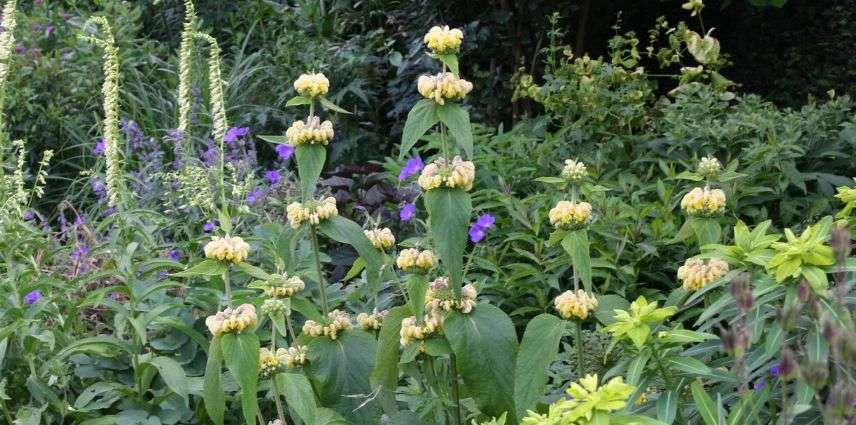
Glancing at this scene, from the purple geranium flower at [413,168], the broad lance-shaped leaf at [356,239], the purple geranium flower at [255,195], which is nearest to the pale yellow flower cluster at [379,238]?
the broad lance-shaped leaf at [356,239]

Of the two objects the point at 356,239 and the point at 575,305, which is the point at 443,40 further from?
the point at 575,305

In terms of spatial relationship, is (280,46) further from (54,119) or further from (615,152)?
(615,152)

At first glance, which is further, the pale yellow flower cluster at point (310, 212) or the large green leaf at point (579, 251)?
the pale yellow flower cluster at point (310, 212)

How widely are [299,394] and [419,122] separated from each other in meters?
0.58

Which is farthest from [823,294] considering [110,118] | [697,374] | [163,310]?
[110,118]

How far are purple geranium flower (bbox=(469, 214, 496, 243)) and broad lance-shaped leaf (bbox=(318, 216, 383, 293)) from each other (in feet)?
5.49

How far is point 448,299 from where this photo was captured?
2.17 metres

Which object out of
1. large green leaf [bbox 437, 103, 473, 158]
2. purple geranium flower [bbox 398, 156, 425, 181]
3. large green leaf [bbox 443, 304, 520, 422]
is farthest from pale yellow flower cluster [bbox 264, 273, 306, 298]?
purple geranium flower [bbox 398, 156, 425, 181]

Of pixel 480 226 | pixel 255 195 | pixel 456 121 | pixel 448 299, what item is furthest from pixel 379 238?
pixel 255 195

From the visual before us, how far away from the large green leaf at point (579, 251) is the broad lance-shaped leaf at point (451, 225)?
21 cm

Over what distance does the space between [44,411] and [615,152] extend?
284cm

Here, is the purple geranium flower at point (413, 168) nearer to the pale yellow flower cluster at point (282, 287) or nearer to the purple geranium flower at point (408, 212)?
the purple geranium flower at point (408, 212)

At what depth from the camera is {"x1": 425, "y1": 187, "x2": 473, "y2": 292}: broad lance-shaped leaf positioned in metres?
2.05

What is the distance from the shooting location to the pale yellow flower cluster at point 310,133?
222 cm
